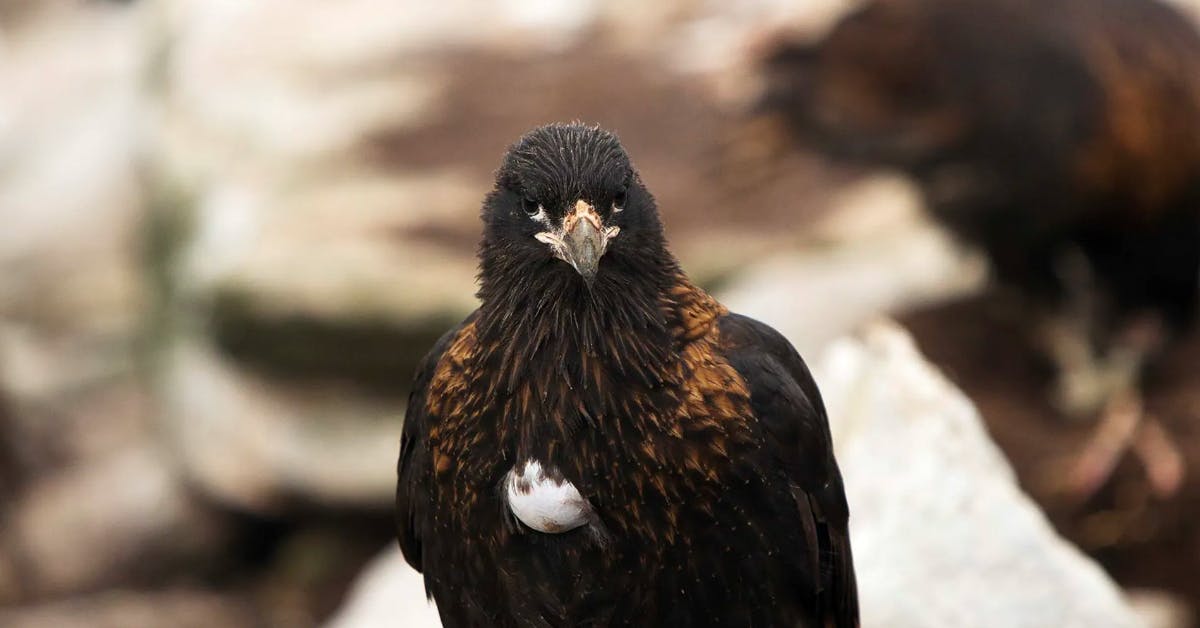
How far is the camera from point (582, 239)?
7.73ft

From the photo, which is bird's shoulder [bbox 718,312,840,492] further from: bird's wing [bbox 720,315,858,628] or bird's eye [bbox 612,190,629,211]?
bird's eye [bbox 612,190,629,211]

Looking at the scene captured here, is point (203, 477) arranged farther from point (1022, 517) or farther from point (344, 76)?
point (1022, 517)

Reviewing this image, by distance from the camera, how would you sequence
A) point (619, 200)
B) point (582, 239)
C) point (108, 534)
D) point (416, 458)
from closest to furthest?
1. point (582, 239)
2. point (619, 200)
3. point (416, 458)
4. point (108, 534)

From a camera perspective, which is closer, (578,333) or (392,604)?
(578,333)

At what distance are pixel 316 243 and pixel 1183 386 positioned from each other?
4.04m

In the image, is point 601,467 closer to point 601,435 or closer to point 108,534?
point 601,435

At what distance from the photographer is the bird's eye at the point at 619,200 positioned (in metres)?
2.46

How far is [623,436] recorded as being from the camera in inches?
99.3

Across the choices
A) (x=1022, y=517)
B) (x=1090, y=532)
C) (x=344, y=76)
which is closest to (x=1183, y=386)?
(x=1090, y=532)

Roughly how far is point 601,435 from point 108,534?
6.16 metres

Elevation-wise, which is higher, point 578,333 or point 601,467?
point 578,333

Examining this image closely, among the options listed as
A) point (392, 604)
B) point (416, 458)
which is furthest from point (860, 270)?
point (416, 458)

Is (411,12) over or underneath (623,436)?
over

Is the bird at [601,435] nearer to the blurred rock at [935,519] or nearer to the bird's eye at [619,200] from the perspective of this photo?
the bird's eye at [619,200]
